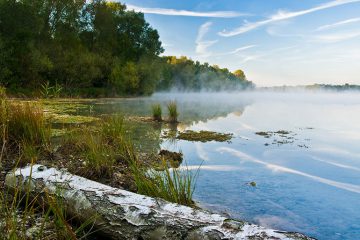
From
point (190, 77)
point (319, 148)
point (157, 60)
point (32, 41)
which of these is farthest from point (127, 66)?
point (190, 77)

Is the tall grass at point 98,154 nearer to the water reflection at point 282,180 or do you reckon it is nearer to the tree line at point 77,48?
the water reflection at point 282,180

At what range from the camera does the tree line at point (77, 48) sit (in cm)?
3347

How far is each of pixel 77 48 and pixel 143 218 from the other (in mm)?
46480

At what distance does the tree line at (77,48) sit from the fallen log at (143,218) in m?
21.0

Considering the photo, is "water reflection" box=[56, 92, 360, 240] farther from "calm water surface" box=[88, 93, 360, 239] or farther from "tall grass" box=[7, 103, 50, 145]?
"tall grass" box=[7, 103, 50, 145]

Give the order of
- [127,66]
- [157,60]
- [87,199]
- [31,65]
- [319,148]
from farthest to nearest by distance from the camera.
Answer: [157,60]
[127,66]
[31,65]
[319,148]
[87,199]

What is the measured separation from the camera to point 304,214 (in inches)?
224

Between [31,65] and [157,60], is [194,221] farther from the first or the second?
[157,60]

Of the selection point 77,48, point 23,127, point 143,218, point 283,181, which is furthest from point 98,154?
point 77,48

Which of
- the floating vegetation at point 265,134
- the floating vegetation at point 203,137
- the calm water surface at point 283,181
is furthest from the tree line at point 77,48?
the calm water surface at point 283,181

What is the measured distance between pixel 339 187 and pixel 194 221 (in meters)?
4.99

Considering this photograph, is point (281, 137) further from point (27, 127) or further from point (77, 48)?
point (77, 48)

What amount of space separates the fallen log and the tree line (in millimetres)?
Result: 20999

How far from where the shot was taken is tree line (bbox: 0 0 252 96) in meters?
33.5
